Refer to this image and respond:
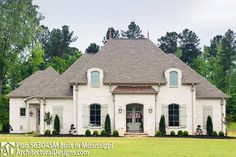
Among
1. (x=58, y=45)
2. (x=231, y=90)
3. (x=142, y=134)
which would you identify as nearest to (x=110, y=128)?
(x=142, y=134)

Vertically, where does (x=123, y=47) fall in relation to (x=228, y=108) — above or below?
above

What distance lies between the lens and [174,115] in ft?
157

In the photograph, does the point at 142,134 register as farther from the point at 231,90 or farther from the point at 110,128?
the point at 231,90

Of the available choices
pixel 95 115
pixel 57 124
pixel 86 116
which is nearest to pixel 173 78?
pixel 95 115

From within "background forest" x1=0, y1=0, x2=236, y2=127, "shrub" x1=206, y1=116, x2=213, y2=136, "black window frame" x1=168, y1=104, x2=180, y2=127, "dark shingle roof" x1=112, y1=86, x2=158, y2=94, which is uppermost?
"background forest" x1=0, y1=0, x2=236, y2=127

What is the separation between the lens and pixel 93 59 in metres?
49.2

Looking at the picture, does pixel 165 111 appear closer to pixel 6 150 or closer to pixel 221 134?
pixel 221 134

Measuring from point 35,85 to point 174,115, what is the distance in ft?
50.9

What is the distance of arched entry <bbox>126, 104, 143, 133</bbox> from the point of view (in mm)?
47500

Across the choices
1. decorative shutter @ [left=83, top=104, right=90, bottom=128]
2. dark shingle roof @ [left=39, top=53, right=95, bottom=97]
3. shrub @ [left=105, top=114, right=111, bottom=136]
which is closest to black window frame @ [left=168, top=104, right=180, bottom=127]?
shrub @ [left=105, top=114, right=111, bottom=136]

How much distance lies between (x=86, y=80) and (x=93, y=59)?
2.45 meters

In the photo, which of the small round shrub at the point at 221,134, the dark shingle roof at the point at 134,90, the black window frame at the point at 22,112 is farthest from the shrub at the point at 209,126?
the black window frame at the point at 22,112

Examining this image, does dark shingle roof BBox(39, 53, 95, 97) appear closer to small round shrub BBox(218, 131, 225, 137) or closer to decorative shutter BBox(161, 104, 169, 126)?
decorative shutter BBox(161, 104, 169, 126)

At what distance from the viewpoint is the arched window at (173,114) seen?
157 ft
